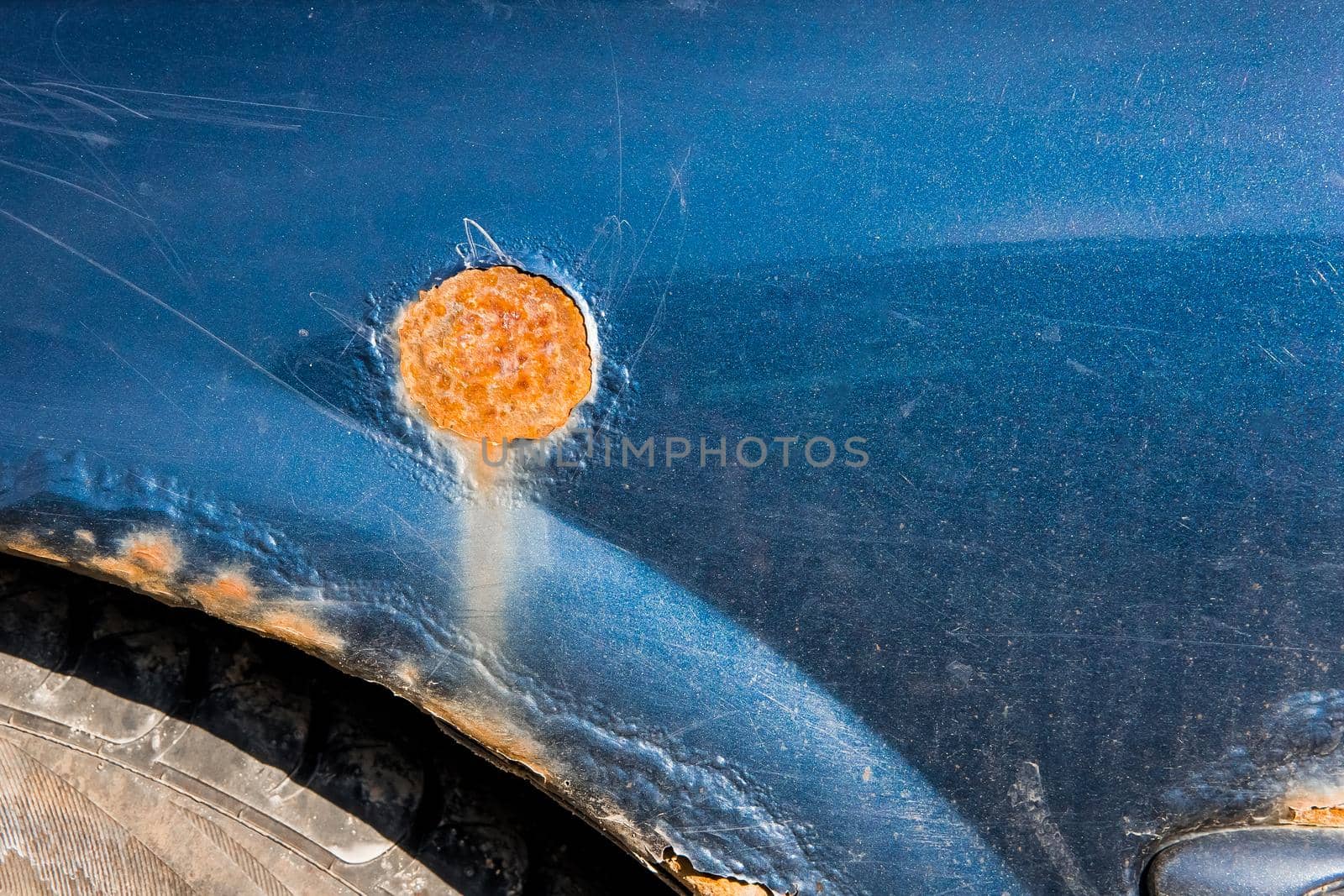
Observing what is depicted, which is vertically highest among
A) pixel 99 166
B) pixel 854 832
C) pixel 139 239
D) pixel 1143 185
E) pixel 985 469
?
pixel 1143 185

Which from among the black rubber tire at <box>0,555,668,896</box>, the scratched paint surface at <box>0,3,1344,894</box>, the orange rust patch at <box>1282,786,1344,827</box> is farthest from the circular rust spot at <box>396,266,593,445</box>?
the orange rust patch at <box>1282,786,1344,827</box>

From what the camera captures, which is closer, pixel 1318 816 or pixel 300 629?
pixel 1318 816

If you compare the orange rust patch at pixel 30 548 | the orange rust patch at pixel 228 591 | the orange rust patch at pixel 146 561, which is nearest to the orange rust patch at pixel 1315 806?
the orange rust patch at pixel 228 591

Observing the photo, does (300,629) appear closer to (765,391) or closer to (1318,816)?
(765,391)

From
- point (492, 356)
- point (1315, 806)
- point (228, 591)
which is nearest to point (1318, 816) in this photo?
point (1315, 806)

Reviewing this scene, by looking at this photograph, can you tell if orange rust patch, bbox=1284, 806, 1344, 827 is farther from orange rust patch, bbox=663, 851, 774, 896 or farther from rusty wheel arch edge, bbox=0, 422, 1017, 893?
orange rust patch, bbox=663, 851, 774, 896

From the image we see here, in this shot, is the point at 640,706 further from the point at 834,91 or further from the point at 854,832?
the point at 834,91

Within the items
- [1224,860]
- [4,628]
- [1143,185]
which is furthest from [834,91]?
[4,628]
